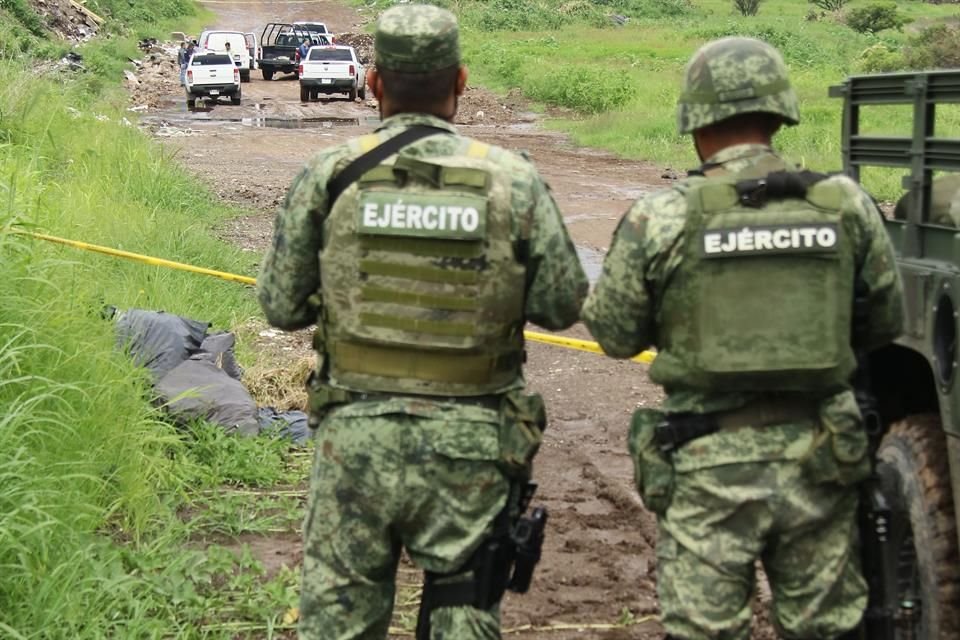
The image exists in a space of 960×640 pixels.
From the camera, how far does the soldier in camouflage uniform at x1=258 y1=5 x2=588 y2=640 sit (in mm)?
3166

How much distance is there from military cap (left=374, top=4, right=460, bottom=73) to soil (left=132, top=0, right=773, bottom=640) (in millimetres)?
2153

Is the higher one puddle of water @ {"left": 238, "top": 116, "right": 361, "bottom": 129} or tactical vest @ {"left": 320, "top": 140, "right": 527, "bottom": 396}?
tactical vest @ {"left": 320, "top": 140, "right": 527, "bottom": 396}

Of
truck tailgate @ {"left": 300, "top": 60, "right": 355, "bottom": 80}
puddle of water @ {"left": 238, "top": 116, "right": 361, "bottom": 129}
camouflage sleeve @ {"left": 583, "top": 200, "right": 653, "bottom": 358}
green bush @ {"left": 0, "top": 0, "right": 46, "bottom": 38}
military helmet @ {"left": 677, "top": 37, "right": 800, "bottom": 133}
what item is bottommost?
puddle of water @ {"left": 238, "top": 116, "right": 361, "bottom": 129}

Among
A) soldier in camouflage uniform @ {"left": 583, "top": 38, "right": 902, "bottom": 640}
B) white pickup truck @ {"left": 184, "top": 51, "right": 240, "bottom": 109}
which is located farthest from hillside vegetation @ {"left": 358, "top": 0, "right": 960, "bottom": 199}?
white pickup truck @ {"left": 184, "top": 51, "right": 240, "bottom": 109}

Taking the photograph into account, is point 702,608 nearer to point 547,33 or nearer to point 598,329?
point 598,329

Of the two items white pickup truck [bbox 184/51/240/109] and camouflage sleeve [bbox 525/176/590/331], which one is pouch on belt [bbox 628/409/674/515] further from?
white pickup truck [bbox 184/51/240/109]

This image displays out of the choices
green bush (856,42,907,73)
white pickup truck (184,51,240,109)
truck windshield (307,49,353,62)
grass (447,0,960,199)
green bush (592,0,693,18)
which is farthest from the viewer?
green bush (592,0,693,18)

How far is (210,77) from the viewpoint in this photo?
30.1 metres

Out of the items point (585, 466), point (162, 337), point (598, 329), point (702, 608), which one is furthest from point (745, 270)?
point (162, 337)

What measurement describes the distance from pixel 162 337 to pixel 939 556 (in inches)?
161

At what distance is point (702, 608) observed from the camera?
3.04 m

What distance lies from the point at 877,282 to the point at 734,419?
46cm

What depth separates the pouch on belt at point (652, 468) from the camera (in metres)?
3.12

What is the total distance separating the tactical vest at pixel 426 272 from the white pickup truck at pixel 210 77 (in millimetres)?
27721
